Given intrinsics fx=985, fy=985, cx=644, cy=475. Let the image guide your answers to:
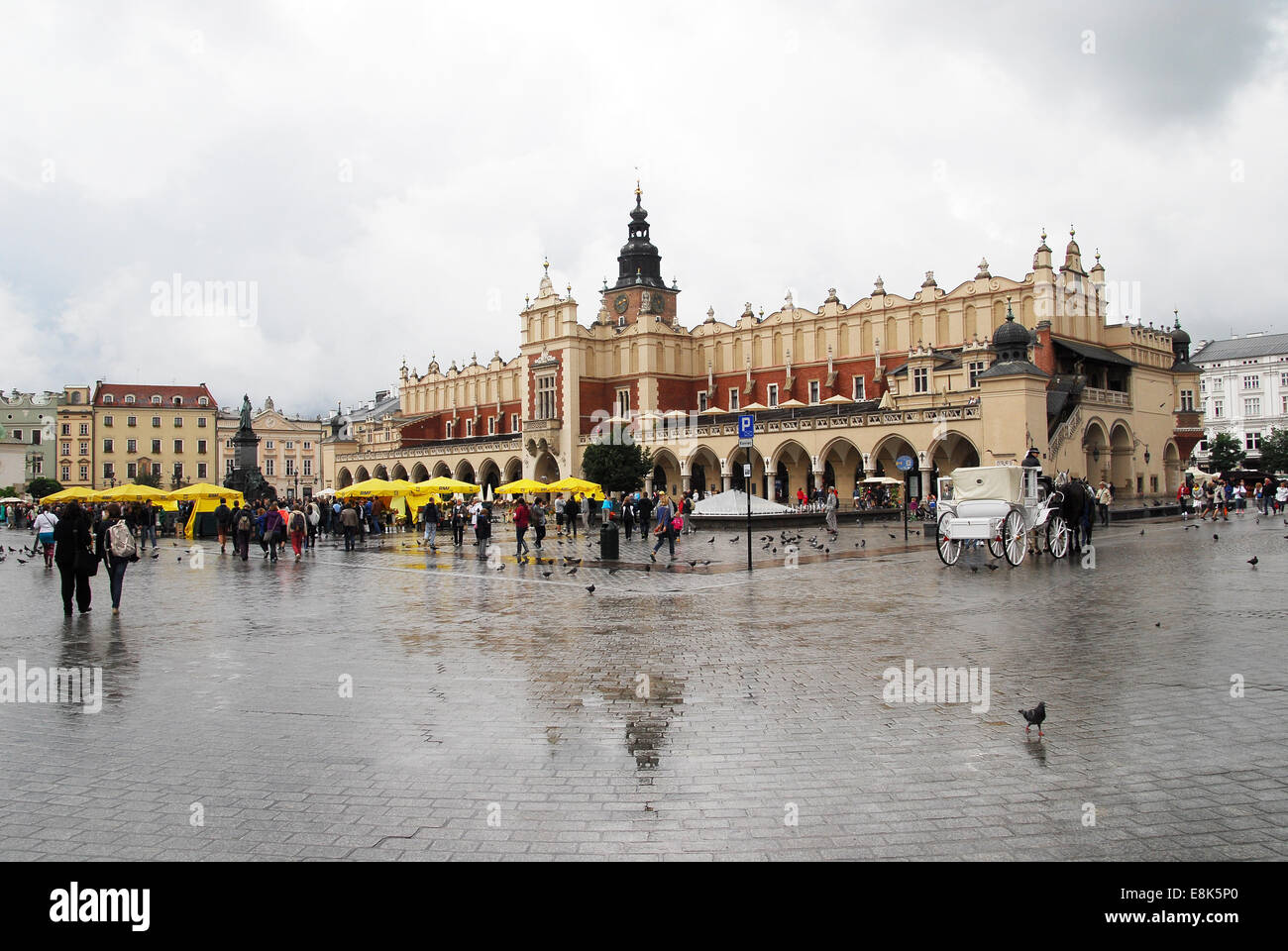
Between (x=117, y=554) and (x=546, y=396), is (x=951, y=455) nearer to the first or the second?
(x=546, y=396)

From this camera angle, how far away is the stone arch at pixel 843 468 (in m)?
53.2

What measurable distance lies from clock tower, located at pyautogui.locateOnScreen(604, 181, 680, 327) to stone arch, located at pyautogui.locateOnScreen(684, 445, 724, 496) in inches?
566

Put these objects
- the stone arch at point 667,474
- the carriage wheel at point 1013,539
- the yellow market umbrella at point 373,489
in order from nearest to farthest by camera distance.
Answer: the carriage wheel at point 1013,539
the yellow market umbrella at point 373,489
the stone arch at point 667,474

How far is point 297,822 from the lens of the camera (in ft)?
16.1

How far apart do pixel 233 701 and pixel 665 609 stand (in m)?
6.63

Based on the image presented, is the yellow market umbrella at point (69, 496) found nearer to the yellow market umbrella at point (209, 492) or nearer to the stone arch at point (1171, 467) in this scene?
the yellow market umbrella at point (209, 492)

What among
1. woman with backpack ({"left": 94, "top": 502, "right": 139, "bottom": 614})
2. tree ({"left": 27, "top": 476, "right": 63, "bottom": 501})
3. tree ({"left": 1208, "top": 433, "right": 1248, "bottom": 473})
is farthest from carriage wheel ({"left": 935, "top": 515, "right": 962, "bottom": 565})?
tree ({"left": 1208, "top": 433, "right": 1248, "bottom": 473})

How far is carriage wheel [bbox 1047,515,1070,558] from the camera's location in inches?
783

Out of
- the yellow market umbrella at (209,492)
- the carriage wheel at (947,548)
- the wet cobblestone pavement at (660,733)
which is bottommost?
the wet cobblestone pavement at (660,733)

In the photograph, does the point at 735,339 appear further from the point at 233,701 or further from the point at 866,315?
the point at 233,701

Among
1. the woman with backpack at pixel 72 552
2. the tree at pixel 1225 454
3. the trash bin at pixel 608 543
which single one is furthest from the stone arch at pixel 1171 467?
the woman with backpack at pixel 72 552

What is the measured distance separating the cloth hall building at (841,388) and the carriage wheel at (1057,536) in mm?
21367

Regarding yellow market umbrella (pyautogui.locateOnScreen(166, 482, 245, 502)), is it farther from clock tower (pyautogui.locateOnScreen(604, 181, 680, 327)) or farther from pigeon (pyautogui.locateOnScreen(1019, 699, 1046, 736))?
clock tower (pyautogui.locateOnScreen(604, 181, 680, 327))
